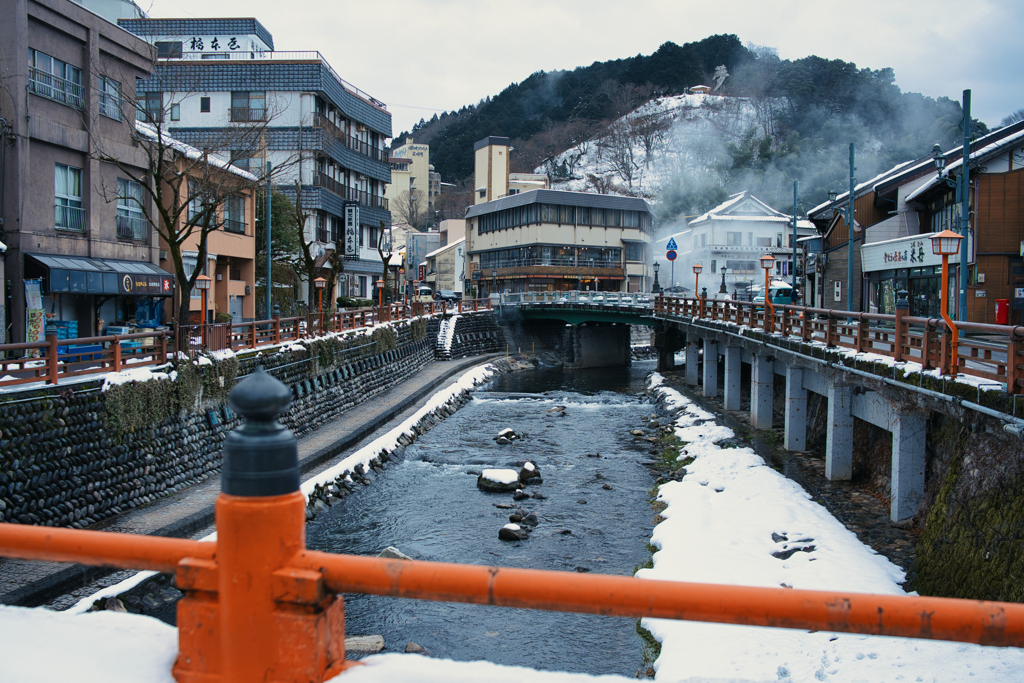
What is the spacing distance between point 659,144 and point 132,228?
106317 millimetres

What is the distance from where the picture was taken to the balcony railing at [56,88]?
20.2 meters

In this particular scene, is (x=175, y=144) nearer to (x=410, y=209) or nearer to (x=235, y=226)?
(x=235, y=226)

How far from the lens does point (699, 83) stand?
130 metres

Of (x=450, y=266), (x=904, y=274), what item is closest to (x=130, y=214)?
(x=904, y=274)

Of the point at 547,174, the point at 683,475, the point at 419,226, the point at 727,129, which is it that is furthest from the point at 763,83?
the point at 683,475

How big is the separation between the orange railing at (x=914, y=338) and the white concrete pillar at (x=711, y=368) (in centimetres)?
621

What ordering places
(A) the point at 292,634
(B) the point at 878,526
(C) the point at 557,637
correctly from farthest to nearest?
(B) the point at 878,526, (C) the point at 557,637, (A) the point at 292,634

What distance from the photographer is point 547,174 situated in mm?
111688

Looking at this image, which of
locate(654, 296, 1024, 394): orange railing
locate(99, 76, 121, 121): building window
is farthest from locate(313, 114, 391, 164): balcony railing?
locate(654, 296, 1024, 394): orange railing

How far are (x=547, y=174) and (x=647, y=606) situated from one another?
112 m

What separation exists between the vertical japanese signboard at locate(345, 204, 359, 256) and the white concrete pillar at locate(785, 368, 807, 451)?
33274mm

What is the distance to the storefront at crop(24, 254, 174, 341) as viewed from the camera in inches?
800

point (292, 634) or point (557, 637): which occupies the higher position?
point (292, 634)

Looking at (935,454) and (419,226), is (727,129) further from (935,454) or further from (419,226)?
(935,454)
